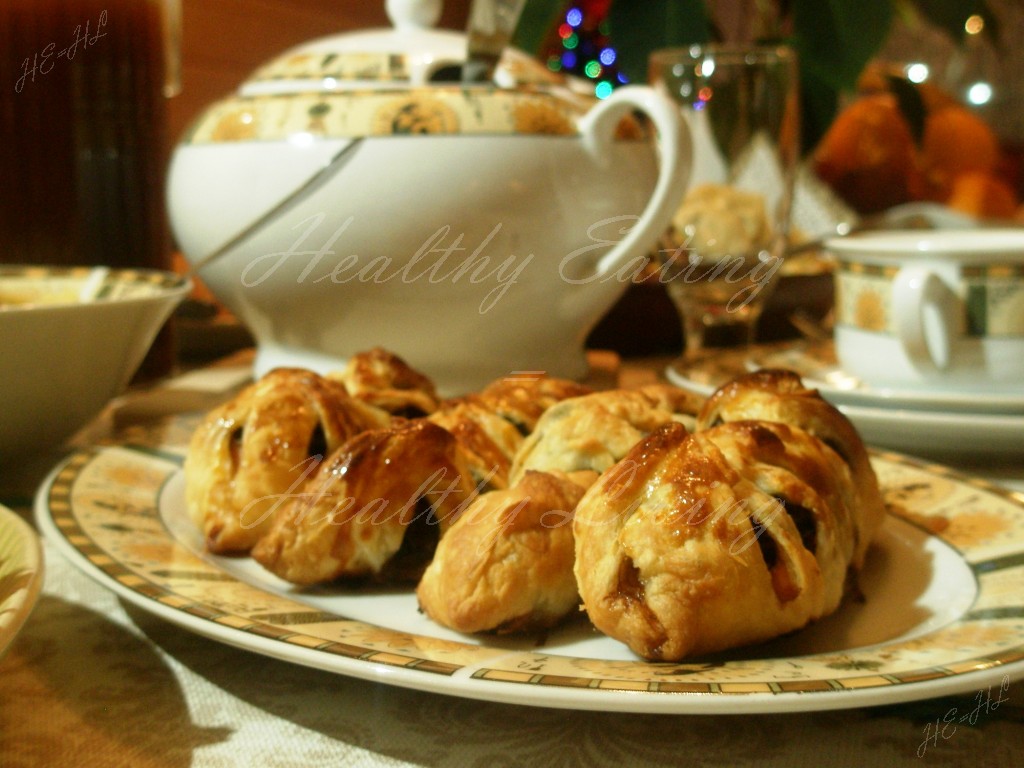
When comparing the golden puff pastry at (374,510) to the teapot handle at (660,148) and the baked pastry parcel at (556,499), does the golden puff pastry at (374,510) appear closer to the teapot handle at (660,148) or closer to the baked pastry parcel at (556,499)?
the baked pastry parcel at (556,499)

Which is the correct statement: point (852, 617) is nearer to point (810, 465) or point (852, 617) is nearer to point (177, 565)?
point (810, 465)

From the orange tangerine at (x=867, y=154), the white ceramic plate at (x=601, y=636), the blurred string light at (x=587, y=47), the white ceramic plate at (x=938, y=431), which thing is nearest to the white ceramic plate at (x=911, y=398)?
the white ceramic plate at (x=938, y=431)

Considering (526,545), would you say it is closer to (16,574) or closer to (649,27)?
(16,574)

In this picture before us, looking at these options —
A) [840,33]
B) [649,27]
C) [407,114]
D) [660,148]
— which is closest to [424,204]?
[407,114]

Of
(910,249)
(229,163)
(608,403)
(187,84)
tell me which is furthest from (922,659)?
(187,84)

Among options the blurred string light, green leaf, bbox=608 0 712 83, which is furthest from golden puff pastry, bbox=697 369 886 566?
the blurred string light

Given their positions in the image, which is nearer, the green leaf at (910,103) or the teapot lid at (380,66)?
the teapot lid at (380,66)
